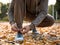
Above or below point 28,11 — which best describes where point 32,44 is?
below

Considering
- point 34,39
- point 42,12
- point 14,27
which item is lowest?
point 34,39

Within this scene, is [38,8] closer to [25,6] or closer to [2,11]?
[25,6]

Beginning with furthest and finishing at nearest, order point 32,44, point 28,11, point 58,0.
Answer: point 58,0 → point 28,11 → point 32,44

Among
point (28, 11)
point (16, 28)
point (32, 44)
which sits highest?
point (28, 11)

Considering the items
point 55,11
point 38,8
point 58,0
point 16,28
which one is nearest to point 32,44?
point 16,28

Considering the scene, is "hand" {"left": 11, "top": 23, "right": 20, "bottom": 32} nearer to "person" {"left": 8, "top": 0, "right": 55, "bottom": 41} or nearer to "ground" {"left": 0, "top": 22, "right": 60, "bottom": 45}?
"person" {"left": 8, "top": 0, "right": 55, "bottom": 41}

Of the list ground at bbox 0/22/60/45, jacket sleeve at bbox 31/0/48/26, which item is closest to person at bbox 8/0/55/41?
jacket sleeve at bbox 31/0/48/26

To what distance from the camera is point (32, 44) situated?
2322mm

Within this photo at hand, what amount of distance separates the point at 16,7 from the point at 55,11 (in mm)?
4510

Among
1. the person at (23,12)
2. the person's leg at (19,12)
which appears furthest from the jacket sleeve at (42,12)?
the person's leg at (19,12)

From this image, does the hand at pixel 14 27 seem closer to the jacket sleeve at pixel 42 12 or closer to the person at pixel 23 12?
the person at pixel 23 12

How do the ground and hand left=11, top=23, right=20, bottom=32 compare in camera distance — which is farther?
the ground

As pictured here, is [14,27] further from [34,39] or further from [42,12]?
[34,39]

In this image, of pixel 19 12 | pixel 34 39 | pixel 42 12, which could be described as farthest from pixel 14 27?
pixel 34 39
